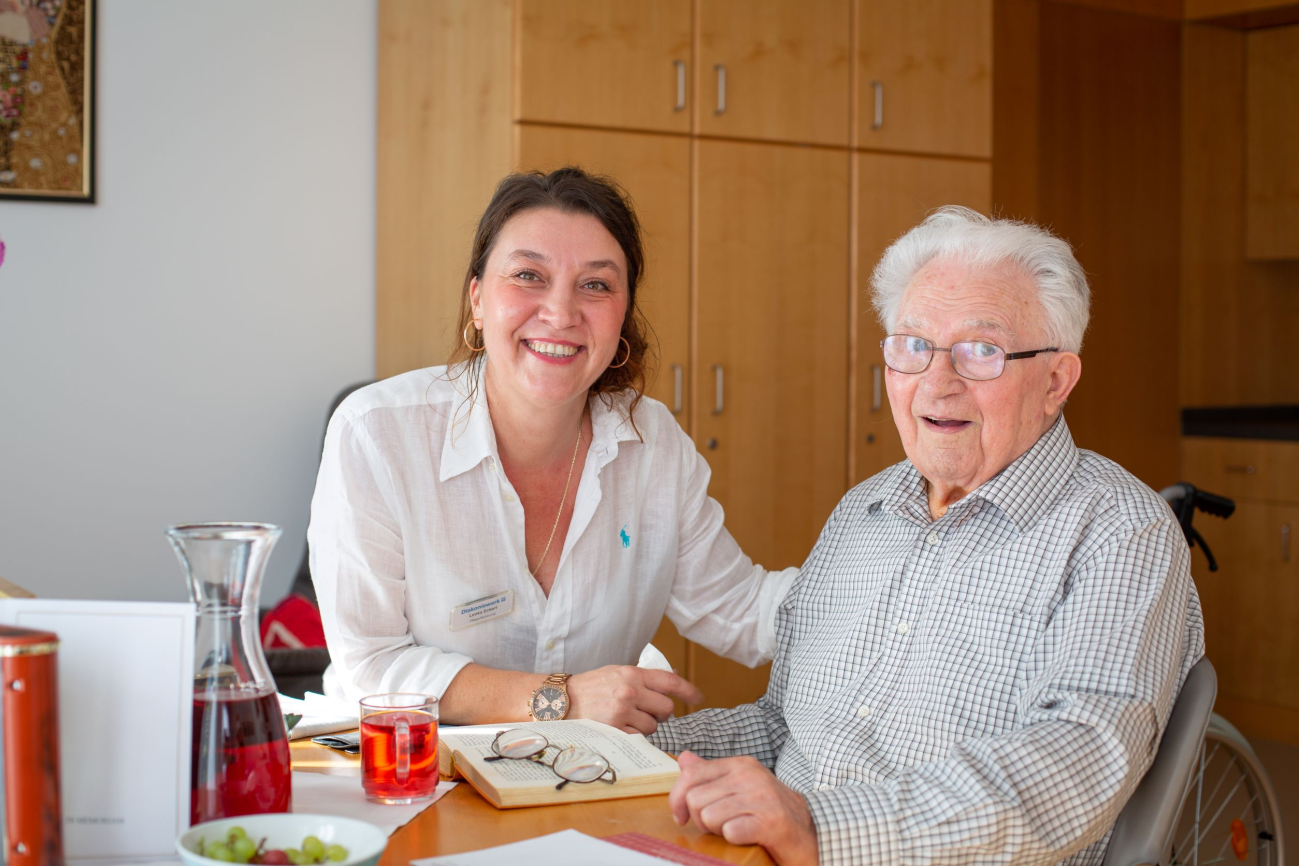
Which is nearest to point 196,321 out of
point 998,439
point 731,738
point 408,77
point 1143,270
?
point 408,77

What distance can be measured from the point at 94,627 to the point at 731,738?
965 millimetres

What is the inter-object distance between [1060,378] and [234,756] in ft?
3.78

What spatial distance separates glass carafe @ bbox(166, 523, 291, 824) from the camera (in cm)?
106

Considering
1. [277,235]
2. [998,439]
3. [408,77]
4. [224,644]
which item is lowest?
[224,644]

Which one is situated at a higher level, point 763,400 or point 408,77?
point 408,77

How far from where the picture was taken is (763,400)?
344 cm

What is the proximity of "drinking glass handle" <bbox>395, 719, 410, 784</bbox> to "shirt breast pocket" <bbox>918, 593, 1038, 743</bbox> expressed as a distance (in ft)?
2.08

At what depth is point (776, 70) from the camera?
338 cm

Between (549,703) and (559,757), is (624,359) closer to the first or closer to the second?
(549,703)

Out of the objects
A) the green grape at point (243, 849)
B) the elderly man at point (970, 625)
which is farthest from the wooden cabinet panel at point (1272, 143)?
the green grape at point (243, 849)

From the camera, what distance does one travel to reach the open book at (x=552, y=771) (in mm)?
1257

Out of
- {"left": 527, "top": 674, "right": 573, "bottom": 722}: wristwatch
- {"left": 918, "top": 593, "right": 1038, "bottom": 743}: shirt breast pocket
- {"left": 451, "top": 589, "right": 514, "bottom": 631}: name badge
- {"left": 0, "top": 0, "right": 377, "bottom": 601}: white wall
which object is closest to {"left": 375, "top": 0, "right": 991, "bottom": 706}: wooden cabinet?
{"left": 0, "top": 0, "right": 377, "bottom": 601}: white wall

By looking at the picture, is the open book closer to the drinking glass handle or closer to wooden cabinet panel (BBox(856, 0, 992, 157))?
the drinking glass handle

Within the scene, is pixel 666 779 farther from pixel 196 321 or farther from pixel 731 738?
pixel 196 321
